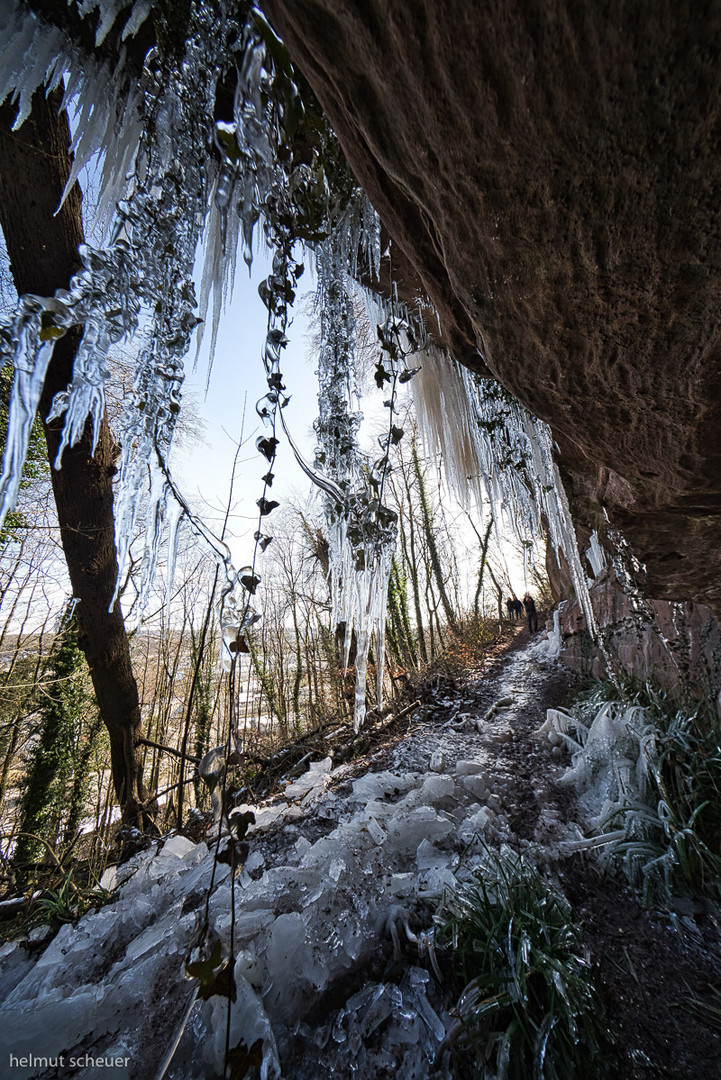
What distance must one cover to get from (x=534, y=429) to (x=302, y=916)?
2.42 metres

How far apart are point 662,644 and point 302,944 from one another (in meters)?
3.47

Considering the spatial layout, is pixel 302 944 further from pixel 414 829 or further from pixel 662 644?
pixel 662 644

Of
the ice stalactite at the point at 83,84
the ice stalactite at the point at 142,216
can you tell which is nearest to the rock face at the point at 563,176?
the ice stalactite at the point at 142,216

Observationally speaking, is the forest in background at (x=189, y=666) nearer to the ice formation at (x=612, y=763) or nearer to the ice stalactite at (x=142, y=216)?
the ice stalactite at (x=142, y=216)

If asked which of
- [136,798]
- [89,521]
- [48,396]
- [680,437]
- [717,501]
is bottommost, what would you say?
[136,798]

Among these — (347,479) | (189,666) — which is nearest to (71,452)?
(347,479)

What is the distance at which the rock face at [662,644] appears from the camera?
280cm

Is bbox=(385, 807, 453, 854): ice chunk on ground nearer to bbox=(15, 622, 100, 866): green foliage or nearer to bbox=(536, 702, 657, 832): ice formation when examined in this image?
bbox=(536, 702, 657, 832): ice formation

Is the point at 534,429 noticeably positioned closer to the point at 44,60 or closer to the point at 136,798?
the point at 44,60

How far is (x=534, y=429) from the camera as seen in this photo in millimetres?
1947

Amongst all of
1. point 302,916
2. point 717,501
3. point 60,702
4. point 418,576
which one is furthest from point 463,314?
point 418,576

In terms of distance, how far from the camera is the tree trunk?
2209 millimetres

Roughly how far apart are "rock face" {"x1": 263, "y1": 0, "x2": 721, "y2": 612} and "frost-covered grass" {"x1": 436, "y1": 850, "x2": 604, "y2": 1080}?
1.80 m

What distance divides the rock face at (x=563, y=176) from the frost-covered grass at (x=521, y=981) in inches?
70.9
